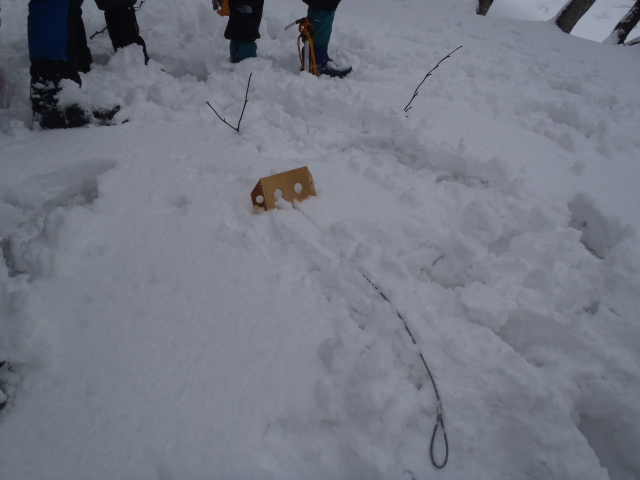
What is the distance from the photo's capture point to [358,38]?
156 inches

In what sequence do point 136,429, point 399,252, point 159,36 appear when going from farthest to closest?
point 159,36 < point 399,252 < point 136,429

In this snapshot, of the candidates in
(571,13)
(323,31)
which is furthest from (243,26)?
(571,13)

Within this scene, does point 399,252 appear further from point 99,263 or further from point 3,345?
point 3,345

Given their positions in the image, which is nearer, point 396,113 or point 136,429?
point 136,429

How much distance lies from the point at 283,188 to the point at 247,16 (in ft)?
6.32

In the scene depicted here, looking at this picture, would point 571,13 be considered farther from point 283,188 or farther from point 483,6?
point 283,188

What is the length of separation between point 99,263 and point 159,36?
314cm

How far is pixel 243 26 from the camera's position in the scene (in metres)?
2.90

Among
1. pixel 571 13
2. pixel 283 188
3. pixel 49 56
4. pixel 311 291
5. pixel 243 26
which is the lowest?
pixel 311 291

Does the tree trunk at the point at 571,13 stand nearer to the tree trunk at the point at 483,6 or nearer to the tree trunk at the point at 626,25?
the tree trunk at the point at 626,25

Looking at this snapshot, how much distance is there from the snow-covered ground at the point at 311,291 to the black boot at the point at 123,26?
0.39 meters

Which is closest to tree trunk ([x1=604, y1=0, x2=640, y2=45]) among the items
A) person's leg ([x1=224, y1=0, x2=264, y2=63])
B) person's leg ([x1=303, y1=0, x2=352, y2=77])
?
person's leg ([x1=303, y1=0, x2=352, y2=77])

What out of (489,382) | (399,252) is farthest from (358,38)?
(489,382)

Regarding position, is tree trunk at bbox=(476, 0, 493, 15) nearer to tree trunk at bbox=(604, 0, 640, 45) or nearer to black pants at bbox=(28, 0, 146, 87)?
tree trunk at bbox=(604, 0, 640, 45)
